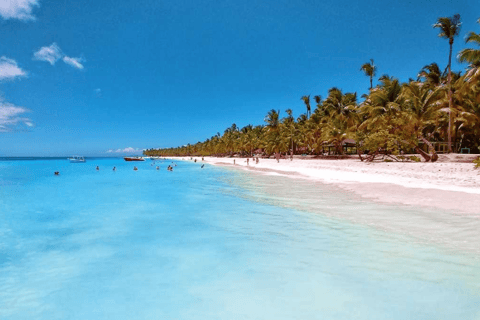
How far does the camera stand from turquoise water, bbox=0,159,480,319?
13.5ft

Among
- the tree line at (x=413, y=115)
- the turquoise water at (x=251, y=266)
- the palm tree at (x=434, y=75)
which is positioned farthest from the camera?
the palm tree at (x=434, y=75)

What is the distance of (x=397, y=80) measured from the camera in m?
31.4

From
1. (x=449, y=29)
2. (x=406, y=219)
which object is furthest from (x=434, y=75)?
(x=406, y=219)

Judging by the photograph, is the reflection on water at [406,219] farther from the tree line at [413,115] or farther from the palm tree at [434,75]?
the palm tree at [434,75]

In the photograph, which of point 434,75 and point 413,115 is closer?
point 413,115

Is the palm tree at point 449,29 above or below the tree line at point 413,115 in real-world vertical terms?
above

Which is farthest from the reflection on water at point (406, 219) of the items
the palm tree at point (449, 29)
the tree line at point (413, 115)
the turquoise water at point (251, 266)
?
the palm tree at point (449, 29)

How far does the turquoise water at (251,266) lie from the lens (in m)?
4.12

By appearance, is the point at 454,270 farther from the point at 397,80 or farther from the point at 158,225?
the point at 397,80

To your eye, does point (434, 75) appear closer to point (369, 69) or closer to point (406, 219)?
point (369, 69)

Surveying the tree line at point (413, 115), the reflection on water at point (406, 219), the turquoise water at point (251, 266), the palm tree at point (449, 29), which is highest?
the palm tree at point (449, 29)

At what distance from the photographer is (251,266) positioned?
5.65m

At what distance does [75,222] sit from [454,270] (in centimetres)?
1129

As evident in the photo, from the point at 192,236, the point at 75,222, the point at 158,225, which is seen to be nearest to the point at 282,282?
the point at 192,236
